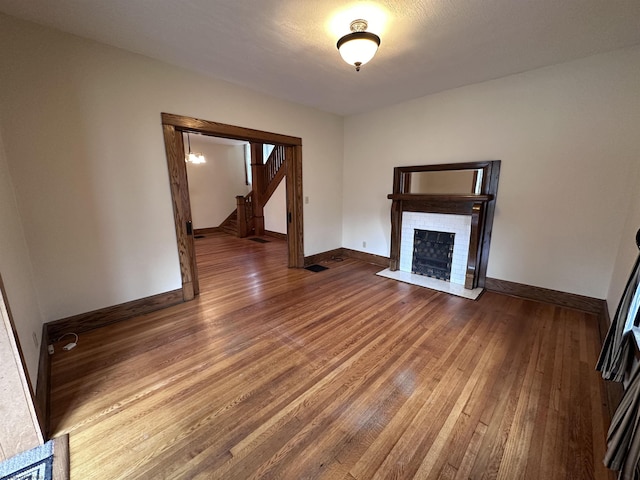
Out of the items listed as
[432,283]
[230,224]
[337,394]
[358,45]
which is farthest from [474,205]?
[230,224]

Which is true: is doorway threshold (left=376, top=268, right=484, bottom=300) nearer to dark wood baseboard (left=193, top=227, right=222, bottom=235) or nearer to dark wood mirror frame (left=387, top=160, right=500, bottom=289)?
dark wood mirror frame (left=387, top=160, right=500, bottom=289)

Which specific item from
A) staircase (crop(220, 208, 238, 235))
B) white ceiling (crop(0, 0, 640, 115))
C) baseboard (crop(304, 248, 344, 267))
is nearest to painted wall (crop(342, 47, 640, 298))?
white ceiling (crop(0, 0, 640, 115))

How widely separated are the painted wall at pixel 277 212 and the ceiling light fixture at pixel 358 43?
474 cm

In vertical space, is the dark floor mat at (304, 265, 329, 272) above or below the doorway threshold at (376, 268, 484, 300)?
below

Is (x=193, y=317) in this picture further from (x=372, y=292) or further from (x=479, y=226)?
(x=479, y=226)

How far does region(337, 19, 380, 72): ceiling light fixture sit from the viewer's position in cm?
199

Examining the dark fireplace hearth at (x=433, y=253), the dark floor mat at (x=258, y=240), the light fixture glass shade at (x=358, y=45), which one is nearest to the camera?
the light fixture glass shade at (x=358, y=45)

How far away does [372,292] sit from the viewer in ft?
11.3

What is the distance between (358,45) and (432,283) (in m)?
3.08

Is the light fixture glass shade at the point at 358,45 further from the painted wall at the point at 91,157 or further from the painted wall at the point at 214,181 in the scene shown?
the painted wall at the point at 214,181

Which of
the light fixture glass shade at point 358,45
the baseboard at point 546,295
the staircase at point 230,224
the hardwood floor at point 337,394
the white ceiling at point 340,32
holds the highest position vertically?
the white ceiling at point 340,32

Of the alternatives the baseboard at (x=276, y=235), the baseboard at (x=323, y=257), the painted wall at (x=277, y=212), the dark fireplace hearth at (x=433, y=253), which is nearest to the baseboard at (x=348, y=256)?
the baseboard at (x=323, y=257)

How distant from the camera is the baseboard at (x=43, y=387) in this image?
4.77 feet

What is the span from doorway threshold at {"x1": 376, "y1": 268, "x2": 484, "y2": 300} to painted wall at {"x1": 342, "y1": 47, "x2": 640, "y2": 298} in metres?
0.49
